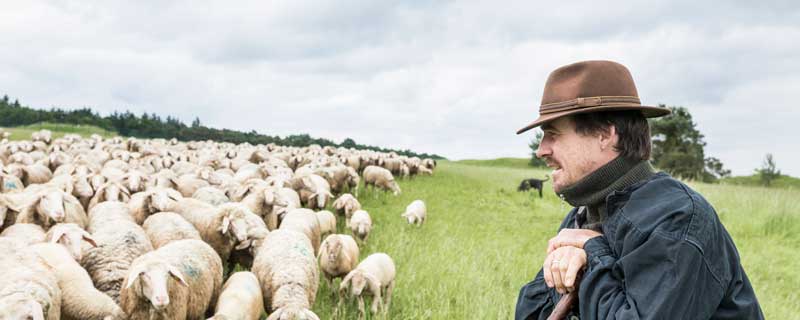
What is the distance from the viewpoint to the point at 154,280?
3885 millimetres

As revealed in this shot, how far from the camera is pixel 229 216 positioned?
6625 millimetres

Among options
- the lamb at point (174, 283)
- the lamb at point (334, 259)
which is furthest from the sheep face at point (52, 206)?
the lamb at point (334, 259)

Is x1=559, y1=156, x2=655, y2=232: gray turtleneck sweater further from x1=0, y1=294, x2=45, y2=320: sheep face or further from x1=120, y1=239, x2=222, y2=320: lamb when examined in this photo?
x1=0, y1=294, x2=45, y2=320: sheep face

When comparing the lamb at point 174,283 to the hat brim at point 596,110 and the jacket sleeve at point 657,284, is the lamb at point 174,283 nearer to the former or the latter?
the hat brim at point 596,110

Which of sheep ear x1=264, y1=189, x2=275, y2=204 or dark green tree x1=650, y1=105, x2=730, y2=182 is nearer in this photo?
sheep ear x1=264, y1=189, x2=275, y2=204

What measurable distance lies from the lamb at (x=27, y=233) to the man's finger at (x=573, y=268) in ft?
19.7

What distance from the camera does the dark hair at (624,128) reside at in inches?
76.1

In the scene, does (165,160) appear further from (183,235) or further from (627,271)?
(627,271)

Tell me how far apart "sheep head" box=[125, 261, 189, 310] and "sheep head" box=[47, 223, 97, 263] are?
1.25 m

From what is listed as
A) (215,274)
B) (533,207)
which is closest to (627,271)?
(215,274)

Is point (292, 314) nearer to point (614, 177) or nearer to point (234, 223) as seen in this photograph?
point (234, 223)

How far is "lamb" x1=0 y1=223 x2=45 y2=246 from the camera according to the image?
5.53 meters

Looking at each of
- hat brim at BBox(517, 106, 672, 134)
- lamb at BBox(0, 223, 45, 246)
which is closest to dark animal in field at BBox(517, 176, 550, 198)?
lamb at BBox(0, 223, 45, 246)

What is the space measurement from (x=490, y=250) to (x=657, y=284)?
7849 millimetres
